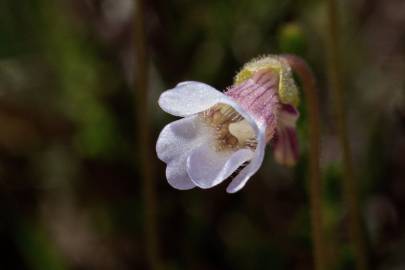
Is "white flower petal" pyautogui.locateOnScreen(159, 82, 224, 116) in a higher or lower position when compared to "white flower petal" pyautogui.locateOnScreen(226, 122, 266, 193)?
higher

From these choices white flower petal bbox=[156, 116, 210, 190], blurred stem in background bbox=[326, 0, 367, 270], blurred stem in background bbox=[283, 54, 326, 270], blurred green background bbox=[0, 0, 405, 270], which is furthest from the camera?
blurred green background bbox=[0, 0, 405, 270]

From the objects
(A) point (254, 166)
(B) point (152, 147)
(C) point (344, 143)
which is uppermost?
(B) point (152, 147)

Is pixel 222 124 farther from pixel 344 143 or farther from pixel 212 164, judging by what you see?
pixel 344 143

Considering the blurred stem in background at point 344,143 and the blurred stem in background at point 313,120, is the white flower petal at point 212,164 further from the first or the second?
the blurred stem in background at point 344,143

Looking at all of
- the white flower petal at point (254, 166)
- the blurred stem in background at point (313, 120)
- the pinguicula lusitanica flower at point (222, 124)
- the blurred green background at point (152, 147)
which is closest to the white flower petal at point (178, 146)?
the pinguicula lusitanica flower at point (222, 124)

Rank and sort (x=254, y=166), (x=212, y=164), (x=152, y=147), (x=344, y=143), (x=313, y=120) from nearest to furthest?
(x=254, y=166) < (x=212, y=164) < (x=313, y=120) < (x=344, y=143) < (x=152, y=147)

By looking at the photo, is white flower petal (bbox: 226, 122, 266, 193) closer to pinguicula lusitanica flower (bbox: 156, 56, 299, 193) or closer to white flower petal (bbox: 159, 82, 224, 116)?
pinguicula lusitanica flower (bbox: 156, 56, 299, 193)

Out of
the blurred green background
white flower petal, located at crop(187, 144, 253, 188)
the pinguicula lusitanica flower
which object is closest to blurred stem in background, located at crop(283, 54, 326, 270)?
the pinguicula lusitanica flower

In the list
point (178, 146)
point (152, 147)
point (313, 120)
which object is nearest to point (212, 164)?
point (178, 146)
